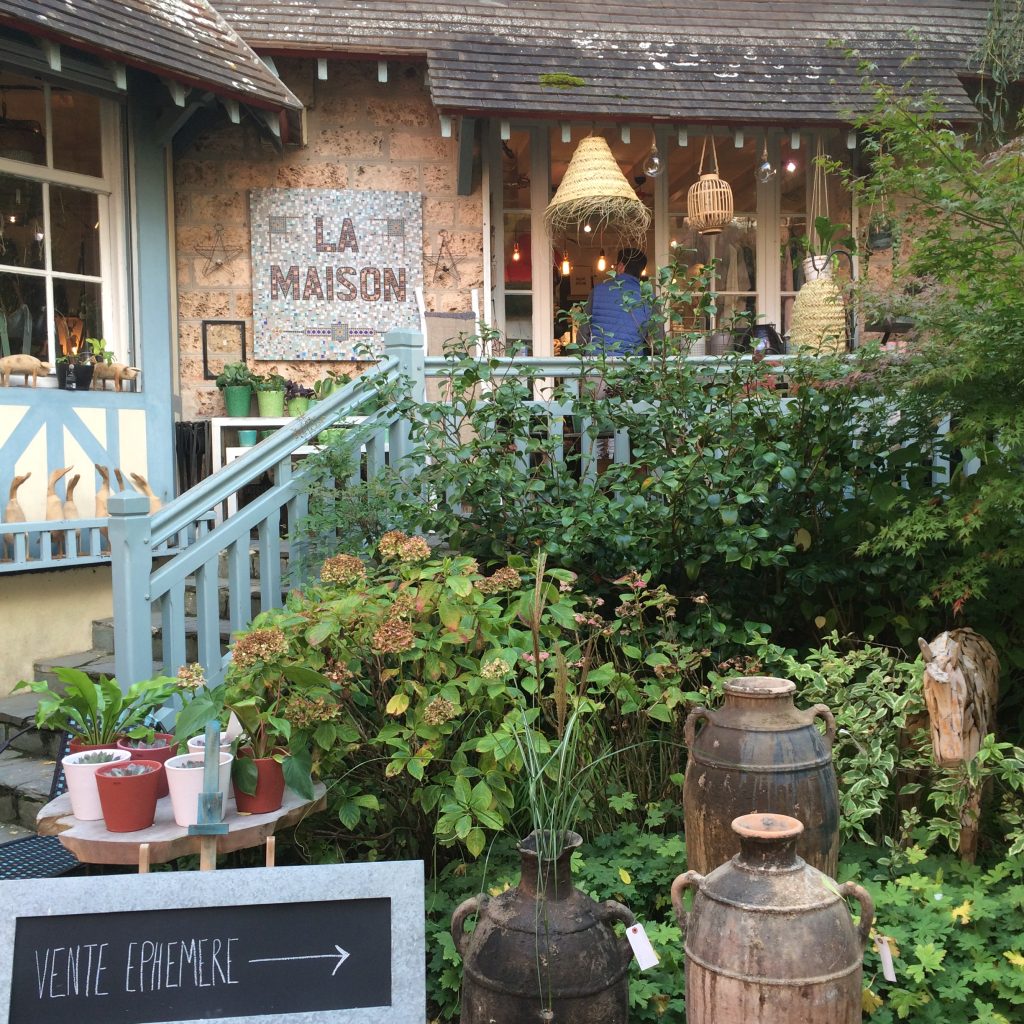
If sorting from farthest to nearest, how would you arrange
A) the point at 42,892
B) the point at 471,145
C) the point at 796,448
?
the point at 471,145
the point at 796,448
the point at 42,892

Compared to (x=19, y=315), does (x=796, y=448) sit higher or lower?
lower

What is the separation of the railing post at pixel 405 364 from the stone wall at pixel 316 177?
2.48 meters

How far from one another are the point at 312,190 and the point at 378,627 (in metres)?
4.78

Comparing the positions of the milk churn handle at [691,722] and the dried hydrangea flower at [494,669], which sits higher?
the dried hydrangea flower at [494,669]

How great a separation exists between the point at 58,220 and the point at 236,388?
4.57 ft

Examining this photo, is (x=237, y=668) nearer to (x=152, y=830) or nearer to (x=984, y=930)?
(x=152, y=830)

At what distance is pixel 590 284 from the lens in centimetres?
816

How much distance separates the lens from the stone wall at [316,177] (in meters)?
6.88

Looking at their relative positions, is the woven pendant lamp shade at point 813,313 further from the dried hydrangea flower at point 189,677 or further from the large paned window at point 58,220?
the dried hydrangea flower at point 189,677

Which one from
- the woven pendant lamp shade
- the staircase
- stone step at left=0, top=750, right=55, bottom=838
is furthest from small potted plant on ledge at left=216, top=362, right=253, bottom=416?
the woven pendant lamp shade

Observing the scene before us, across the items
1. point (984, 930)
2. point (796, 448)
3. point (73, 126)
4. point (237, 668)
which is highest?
point (73, 126)

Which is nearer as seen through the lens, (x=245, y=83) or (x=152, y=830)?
(x=152, y=830)

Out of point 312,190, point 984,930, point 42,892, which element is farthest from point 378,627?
point 312,190

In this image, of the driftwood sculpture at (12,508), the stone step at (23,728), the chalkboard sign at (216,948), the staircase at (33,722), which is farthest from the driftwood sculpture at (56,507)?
the chalkboard sign at (216,948)
